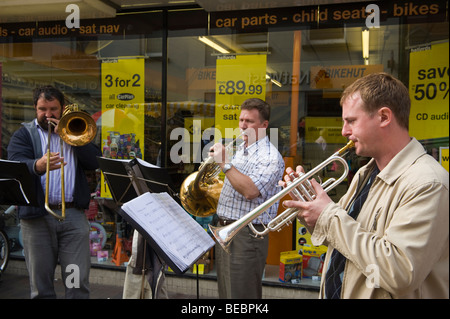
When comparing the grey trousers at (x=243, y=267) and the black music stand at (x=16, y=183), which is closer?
the black music stand at (x=16, y=183)

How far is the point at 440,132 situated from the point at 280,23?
227 cm

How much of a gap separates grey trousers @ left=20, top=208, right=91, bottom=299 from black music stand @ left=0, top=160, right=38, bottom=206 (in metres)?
0.39

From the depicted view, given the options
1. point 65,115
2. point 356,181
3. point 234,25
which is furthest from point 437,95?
point 65,115

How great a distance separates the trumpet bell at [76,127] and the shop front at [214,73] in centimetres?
187

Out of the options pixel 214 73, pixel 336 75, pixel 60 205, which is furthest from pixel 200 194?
pixel 336 75

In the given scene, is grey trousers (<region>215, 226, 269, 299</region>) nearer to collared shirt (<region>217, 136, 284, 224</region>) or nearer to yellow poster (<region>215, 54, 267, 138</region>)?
collared shirt (<region>217, 136, 284, 224</region>)

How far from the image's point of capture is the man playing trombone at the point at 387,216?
1.53 meters

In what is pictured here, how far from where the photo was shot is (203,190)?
3471 millimetres

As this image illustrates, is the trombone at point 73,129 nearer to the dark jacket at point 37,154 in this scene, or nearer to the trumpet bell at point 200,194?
the dark jacket at point 37,154

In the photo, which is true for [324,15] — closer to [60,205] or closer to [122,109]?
[122,109]

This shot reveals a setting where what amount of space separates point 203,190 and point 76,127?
1225 mm

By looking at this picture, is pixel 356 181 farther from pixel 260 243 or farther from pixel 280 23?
pixel 280 23

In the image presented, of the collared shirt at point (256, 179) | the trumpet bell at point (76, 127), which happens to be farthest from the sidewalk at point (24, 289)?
the collared shirt at point (256, 179)

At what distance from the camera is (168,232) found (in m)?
2.20
